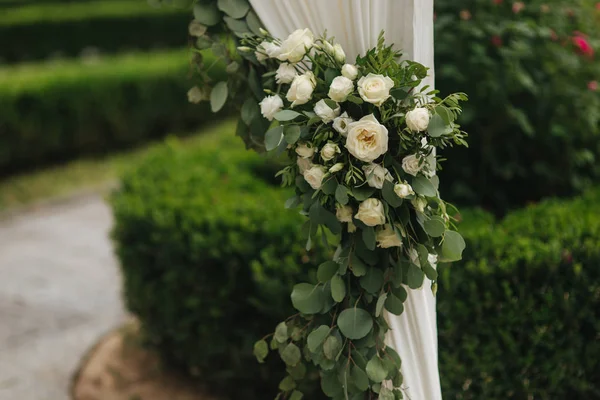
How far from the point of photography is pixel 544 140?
340 cm

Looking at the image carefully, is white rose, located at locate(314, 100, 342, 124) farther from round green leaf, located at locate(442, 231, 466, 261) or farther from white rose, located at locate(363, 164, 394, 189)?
round green leaf, located at locate(442, 231, 466, 261)

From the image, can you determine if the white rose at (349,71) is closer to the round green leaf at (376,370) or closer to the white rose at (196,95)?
the white rose at (196,95)

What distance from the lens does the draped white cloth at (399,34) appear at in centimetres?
185

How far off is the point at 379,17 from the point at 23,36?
26.2 feet

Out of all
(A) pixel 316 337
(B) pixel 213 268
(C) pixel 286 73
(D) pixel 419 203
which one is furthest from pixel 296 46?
(B) pixel 213 268

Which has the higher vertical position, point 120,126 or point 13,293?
point 13,293

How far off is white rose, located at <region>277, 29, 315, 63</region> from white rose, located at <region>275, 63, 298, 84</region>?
31 millimetres

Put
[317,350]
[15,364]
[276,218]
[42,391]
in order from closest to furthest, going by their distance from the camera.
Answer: [317,350] < [276,218] < [42,391] < [15,364]

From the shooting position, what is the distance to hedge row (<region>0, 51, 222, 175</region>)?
6.75 m

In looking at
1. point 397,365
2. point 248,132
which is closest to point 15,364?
point 248,132

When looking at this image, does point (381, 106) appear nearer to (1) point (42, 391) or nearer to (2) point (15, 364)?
(1) point (42, 391)

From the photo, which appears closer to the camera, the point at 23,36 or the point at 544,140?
the point at 544,140

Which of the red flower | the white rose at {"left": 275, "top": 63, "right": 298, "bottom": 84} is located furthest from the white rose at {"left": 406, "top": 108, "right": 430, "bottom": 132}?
the red flower

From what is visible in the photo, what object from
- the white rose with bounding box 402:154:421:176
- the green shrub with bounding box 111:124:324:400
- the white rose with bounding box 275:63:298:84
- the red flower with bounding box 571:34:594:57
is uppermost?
the white rose with bounding box 275:63:298:84
